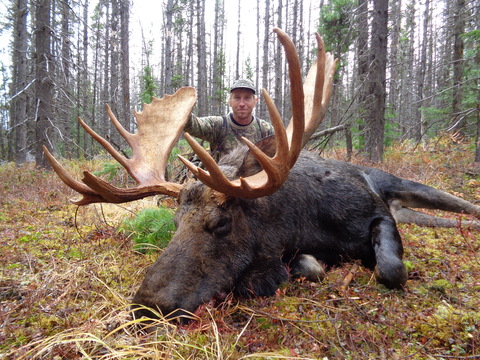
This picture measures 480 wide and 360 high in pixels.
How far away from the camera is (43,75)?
29.4ft

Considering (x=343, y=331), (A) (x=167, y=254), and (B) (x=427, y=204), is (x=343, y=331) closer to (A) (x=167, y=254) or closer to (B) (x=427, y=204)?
(A) (x=167, y=254)

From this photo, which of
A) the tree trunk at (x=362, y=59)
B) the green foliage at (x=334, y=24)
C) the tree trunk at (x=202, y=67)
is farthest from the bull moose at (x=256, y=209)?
the tree trunk at (x=202, y=67)

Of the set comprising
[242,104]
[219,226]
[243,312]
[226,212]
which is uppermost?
[242,104]

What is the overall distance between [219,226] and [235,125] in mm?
3827

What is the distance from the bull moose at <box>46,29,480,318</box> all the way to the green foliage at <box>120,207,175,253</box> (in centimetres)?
62

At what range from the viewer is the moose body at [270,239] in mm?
2156

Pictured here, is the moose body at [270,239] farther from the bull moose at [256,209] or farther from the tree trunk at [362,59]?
the tree trunk at [362,59]

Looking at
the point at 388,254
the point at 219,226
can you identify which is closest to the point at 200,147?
the point at 219,226

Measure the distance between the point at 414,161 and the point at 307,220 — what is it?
6889mm

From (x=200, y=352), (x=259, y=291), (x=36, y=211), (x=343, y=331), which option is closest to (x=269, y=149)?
(x=259, y=291)

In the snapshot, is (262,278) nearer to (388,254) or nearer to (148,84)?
(388,254)

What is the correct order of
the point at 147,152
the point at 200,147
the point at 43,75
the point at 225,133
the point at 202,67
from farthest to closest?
the point at 202,67 < the point at 43,75 < the point at 225,133 < the point at 147,152 < the point at 200,147

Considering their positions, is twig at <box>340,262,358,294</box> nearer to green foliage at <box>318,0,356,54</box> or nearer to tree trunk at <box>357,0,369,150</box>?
tree trunk at <box>357,0,369,150</box>

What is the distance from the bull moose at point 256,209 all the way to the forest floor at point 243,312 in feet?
0.57
